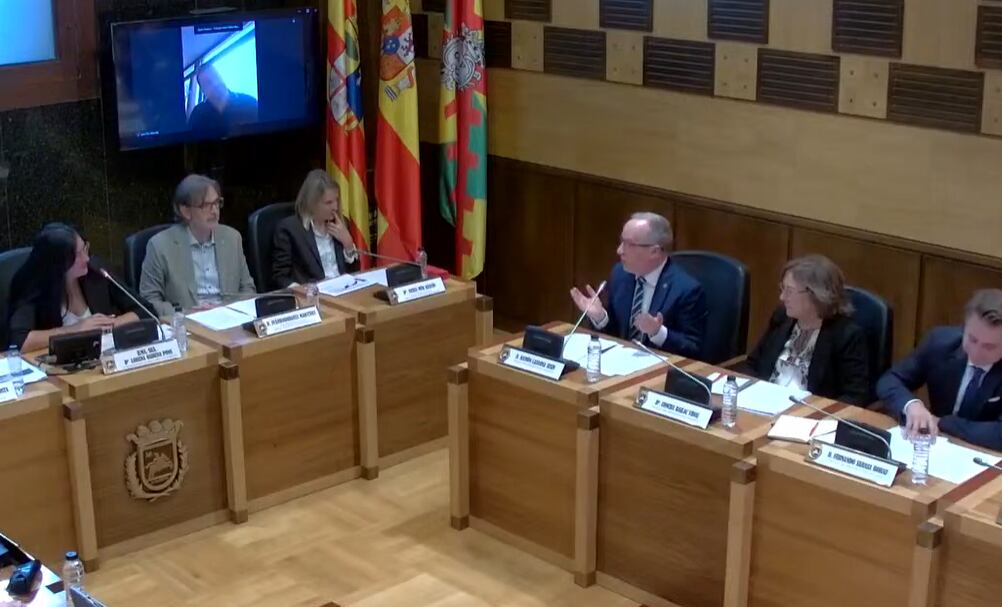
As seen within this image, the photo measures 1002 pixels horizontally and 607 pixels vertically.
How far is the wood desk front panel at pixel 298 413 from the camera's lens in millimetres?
4758

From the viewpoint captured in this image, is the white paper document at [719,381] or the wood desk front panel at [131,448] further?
the wood desk front panel at [131,448]

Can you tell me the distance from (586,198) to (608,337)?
68.6 inches

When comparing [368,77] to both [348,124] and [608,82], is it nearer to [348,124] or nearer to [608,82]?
[348,124]

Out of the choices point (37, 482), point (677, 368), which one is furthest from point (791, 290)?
point (37, 482)

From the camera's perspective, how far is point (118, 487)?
446 cm

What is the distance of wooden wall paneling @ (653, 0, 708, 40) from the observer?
222 inches

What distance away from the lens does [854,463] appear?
3553mm

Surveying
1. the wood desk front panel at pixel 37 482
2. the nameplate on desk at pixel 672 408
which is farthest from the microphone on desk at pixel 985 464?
the wood desk front panel at pixel 37 482

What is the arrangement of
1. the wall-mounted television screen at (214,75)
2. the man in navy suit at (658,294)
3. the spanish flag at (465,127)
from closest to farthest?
1. the man in navy suit at (658,294)
2. the wall-mounted television screen at (214,75)
3. the spanish flag at (465,127)

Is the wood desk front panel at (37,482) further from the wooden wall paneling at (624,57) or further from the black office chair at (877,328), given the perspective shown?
the wooden wall paneling at (624,57)

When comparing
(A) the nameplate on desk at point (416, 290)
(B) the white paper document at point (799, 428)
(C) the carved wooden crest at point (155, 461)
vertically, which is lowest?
(C) the carved wooden crest at point (155, 461)

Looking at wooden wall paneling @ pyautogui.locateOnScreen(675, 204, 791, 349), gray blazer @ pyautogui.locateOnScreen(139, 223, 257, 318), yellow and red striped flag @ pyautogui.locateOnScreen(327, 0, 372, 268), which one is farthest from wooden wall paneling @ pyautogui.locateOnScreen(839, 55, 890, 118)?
gray blazer @ pyautogui.locateOnScreen(139, 223, 257, 318)

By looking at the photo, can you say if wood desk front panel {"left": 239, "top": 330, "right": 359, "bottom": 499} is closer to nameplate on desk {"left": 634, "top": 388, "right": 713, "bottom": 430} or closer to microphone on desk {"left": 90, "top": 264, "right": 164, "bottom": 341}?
microphone on desk {"left": 90, "top": 264, "right": 164, "bottom": 341}

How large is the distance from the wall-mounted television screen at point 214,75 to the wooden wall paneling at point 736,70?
195cm
